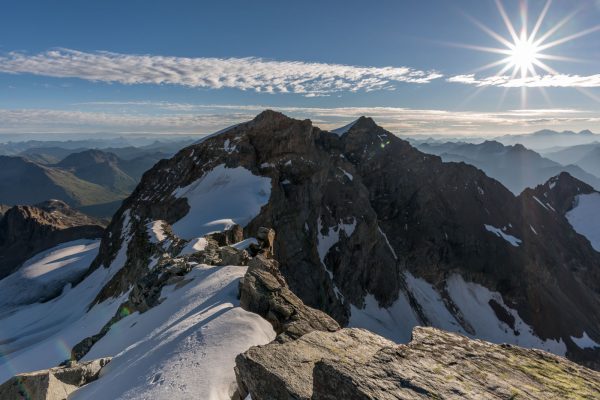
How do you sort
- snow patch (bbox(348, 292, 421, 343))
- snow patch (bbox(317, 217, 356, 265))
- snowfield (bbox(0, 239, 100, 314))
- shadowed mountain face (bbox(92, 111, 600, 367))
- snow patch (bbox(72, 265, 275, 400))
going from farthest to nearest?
snowfield (bbox(0, 239, 100, 314)) < snow patch (bbox(317, 217, 356, 265)) < snow patch (bbox(348, 292, 421, 343)) < shadowed mountain face (bbox(92, 111, 600, 367)) < snow patch (bbox(72, 265, 275, 400))

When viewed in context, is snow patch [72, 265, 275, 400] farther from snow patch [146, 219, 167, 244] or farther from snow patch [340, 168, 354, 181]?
snow patch [340, 168, 354, 181]

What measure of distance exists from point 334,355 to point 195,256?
71.0 ft

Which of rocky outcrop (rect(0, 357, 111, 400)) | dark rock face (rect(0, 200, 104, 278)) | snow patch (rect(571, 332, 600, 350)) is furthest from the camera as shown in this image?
dark rock face (rect(0, 200, 104, 278))

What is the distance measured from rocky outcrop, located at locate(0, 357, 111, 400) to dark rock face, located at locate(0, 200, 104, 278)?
503ft

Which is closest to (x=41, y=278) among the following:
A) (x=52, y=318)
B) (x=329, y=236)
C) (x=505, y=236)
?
(x=52, y=318)

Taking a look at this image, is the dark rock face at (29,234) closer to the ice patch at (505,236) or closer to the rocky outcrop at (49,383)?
the rocky outcrop at (49,383)

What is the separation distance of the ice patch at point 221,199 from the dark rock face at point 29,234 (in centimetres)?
10607

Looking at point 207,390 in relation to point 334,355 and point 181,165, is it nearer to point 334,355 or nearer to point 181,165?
point 334,355

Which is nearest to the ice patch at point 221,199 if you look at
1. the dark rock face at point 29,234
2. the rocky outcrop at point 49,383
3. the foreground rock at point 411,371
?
the rocky outcrop at point 49,383

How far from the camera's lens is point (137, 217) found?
246ft

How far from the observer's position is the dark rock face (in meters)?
154

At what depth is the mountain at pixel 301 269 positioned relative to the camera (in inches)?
516

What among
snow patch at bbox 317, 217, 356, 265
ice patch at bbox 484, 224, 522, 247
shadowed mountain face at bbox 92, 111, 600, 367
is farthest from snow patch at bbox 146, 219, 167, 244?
ice patch at bbox 484, 224, 522, 247

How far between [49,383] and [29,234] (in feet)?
678
